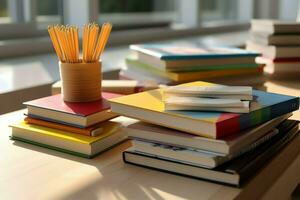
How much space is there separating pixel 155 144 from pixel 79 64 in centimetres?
22

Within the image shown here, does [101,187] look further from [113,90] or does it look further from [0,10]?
[0,10]

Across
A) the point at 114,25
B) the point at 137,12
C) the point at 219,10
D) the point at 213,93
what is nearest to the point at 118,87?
the point at 213,93

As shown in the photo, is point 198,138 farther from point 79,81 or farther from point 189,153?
point 79,81

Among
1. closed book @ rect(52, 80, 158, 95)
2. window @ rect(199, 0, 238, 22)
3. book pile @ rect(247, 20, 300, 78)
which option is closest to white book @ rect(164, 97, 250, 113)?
closed book @ rect(52, 80, 158, 95)

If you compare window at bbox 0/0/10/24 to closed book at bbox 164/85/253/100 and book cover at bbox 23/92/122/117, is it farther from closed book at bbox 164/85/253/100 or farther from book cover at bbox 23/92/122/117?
closed book at bbox 164/85/253/100

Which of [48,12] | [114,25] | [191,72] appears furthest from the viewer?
[114,25]

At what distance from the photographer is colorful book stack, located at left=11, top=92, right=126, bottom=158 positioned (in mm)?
794

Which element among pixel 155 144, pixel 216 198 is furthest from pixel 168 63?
pixel 216 198

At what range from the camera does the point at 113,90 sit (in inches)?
40.4

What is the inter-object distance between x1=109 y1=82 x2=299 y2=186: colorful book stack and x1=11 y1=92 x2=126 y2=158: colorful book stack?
2.1 inches

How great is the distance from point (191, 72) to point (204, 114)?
0.47m

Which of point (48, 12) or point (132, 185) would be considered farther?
point (48, 12)

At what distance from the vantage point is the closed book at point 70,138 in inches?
30.9

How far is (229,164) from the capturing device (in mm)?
693
